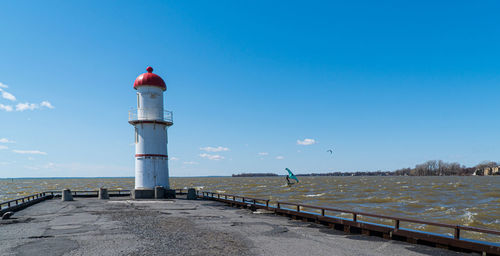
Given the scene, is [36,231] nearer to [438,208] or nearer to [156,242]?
[156,242]

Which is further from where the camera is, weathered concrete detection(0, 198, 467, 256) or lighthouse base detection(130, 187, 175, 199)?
lighthouse base detection(130, 187, 175, 199)

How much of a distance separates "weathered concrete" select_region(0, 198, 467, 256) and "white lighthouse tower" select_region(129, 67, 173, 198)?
961 cm

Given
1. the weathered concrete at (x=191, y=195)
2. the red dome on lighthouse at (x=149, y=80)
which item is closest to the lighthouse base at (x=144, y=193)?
the weathered concrete at (x=191, y=195)

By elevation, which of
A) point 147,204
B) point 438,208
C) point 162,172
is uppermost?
point 162,172

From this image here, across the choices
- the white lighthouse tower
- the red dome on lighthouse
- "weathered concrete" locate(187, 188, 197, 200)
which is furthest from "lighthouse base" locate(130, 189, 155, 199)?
the red dome on lighthouse

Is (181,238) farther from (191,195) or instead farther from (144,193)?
(191,195)

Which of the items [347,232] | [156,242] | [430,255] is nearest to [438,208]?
[347,232]

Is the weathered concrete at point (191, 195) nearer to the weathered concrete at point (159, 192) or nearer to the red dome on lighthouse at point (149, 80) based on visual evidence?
the weathered concrete at point (159, 192)

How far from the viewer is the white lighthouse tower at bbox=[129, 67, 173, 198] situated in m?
27.6

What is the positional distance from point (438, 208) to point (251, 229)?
96.4ft

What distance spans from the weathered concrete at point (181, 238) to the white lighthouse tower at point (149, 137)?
961 centimetres

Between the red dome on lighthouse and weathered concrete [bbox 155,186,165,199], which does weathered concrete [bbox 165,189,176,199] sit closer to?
weathered concrete [bbox 155,186,165,199]

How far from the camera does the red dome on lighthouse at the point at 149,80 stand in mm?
28109

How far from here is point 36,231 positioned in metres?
14.0
